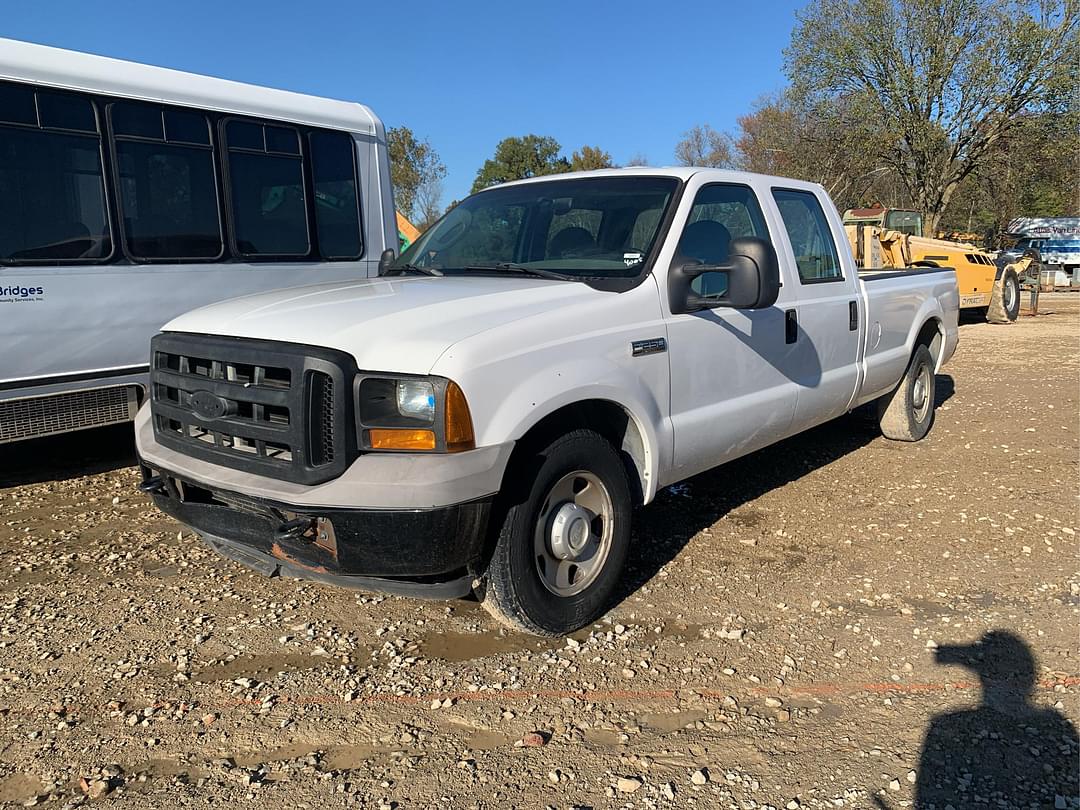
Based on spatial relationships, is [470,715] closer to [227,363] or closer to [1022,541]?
[227,363]

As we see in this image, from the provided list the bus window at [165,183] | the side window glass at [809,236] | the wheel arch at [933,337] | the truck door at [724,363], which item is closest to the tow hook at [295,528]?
the truck door at [724,363]

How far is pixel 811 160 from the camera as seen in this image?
104 feet

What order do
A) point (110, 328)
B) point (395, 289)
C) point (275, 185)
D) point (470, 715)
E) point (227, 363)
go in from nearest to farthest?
1. point (470, 715)
2. point (227, 363)
3. point (395, 289)
4. point (110, 328)
5. point (275, 185)

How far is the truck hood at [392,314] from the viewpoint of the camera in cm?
301

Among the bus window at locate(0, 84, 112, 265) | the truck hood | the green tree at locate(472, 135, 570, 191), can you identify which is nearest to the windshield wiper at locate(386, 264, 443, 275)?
the truck hood

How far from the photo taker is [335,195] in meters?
7.38

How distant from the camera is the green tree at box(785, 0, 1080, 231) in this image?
1005 inches

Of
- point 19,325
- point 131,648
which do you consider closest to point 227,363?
point 131,648

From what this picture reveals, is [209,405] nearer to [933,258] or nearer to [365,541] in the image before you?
[365,541]

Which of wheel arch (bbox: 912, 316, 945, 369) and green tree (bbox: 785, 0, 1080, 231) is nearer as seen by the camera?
wheel arch (bbox: 912, 316, 945, 369)

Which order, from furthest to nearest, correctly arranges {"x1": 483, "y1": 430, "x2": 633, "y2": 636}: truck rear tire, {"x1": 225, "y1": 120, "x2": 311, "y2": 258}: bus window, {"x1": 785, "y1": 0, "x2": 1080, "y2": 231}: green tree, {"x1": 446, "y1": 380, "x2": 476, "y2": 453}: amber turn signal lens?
{"x1": 785, "y1": 0, "x2": 1080, "y2": 231}: green tree
{"x1": 225, "y1": 120, "x2": 311, "y2": 258}: bus window
{"x1": 483, "y1": 430, "x2": 633, "y2": 636}: truck rear tire
{"x1": 446, "y1": 380, "x2": 476, "y2": 453}: amber turn signal lens

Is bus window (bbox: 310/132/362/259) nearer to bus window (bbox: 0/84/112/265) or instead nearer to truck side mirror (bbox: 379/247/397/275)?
bus window (bbox: 0/84/112/265)

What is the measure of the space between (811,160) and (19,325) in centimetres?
3094

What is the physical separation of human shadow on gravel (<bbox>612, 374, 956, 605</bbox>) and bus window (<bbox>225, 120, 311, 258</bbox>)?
3783mm
